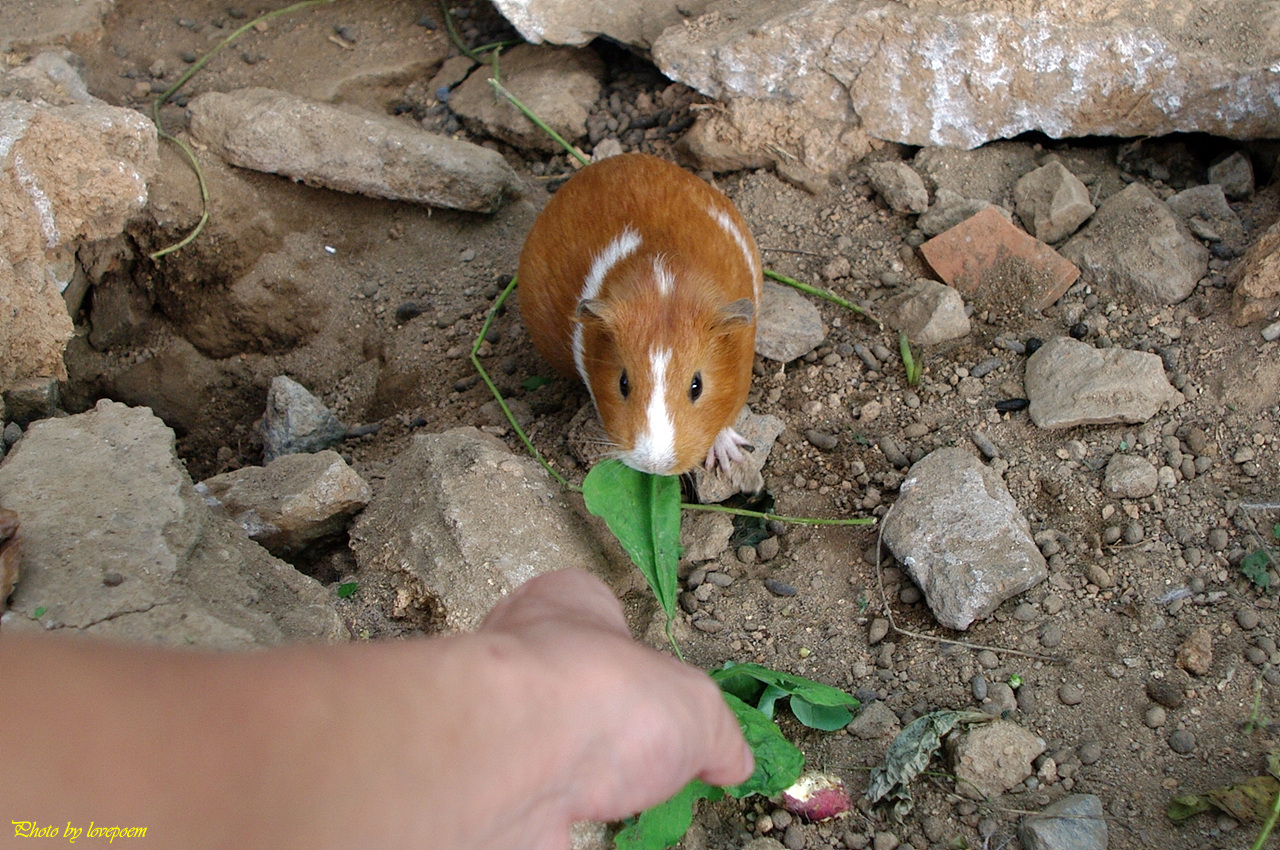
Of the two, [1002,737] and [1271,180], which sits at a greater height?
[1271,180]

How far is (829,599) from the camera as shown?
290 centimetres

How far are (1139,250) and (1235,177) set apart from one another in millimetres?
635

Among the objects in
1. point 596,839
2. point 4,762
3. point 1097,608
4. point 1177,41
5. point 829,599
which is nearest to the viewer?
point 4,762

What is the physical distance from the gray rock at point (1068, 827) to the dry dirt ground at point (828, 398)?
51 millimetres

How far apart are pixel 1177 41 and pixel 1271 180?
0.66 meters

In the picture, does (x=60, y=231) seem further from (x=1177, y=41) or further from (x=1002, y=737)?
(x=1177, y=41)

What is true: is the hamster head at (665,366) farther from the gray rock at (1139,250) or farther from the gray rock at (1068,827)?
the gray rock at (1139,250)

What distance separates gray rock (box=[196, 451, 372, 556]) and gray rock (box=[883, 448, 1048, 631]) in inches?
66.9

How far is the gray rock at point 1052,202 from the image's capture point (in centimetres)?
365

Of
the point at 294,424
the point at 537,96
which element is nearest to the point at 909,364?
the point at 294,424

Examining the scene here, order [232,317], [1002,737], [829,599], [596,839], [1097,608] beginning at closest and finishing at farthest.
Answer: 1. [596,839]
2. [1002,737]
3. [1097,608]
4. [829,599]
5. [232,317]

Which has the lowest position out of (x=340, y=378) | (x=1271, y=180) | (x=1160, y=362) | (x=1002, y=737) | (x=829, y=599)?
(x=340, y=378)

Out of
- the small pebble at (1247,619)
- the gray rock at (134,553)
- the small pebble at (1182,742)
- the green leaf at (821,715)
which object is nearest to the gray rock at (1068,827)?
the small pebble at (1182,742)

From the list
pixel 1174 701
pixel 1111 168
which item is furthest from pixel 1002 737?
pixel 1111 168
